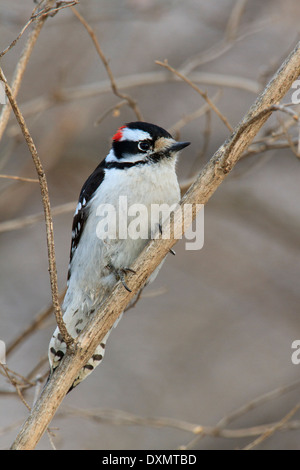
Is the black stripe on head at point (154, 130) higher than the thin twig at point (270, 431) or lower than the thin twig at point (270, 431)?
higher

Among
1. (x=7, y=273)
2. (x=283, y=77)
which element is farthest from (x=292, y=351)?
(x=283, y=77)

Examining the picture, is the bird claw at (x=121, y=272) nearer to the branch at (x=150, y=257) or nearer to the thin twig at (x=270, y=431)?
the branch at (x=150, y=257)

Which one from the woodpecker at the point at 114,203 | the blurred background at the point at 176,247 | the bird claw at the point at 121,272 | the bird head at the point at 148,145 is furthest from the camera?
the blurred background at the point at 176,247

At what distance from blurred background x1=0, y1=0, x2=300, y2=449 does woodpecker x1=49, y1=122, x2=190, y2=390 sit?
192 centimetres

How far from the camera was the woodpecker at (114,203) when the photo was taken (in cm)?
395

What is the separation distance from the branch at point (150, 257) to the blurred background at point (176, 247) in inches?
118

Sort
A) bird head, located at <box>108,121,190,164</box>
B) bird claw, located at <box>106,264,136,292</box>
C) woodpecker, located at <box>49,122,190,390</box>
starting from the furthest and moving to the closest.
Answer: bird head, located at <box>108,121,190,164</box> → woodpecker, located at <box>49,122,190,390</box> → bird claw, located at <box>106,264,136,292</box>

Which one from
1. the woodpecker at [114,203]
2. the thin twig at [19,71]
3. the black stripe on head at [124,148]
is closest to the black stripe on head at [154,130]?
the woodpecker at [114,203]

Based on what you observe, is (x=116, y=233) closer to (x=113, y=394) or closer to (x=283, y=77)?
(x=283, y=77)

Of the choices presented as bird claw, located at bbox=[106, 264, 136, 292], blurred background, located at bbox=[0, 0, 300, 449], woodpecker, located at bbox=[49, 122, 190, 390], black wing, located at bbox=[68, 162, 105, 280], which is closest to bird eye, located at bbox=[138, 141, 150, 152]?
woodpecker, located at bbox=[49, 122, 190, 390]

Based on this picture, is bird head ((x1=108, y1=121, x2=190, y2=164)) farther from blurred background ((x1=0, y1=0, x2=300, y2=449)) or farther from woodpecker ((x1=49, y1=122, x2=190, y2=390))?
blurred background ((x1=0, y1=0, x2=300, y2=449))

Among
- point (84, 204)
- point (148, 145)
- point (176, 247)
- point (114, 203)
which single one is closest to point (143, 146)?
point (148, 145)

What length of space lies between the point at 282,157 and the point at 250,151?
279cm

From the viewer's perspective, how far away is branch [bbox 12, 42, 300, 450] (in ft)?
9.97
